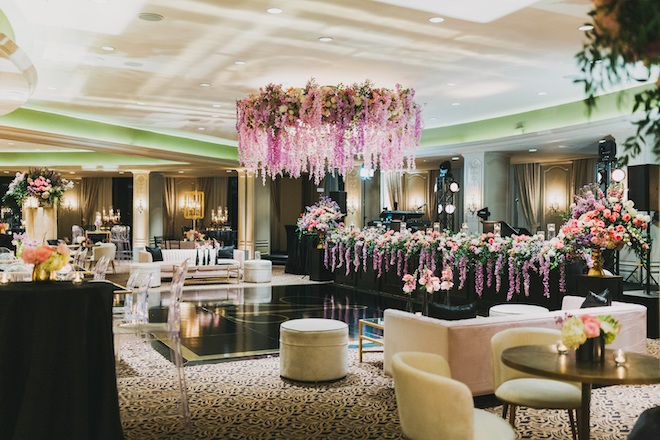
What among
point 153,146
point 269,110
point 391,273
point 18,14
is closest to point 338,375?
point 269,110

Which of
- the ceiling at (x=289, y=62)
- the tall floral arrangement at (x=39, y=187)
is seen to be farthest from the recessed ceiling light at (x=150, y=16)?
the tall floral arrangement at (x=39, y=187)

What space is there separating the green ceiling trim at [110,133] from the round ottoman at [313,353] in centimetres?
790

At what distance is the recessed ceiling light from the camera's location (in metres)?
5.58

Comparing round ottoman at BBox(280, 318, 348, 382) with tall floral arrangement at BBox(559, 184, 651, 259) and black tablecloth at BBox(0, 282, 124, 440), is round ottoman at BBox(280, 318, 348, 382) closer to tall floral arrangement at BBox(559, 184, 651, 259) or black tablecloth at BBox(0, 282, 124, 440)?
black tablecloth at BBox(0, 282, 124, 440)

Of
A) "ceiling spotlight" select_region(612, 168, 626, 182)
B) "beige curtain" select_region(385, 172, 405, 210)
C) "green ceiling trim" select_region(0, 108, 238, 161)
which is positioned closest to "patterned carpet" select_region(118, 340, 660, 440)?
"ceiling spotlight" select_region(612, 168, 626, 182)

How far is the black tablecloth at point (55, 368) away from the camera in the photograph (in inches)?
132

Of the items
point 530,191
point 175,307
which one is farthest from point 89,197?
point 175,307

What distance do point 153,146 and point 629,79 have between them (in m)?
12.6

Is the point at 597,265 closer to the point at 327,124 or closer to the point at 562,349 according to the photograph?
the point at 327,124

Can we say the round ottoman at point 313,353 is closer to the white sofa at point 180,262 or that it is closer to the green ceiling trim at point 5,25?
the green ceiling trim at point 5,25

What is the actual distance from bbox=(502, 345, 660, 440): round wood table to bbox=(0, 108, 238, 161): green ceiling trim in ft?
33.0

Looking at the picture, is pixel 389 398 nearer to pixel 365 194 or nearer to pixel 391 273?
pixel 391 273

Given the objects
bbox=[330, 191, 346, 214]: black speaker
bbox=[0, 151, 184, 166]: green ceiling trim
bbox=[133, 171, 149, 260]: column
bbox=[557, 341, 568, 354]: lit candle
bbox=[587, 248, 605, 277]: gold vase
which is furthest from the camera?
bbox=[133, 171, 149, 260]: column

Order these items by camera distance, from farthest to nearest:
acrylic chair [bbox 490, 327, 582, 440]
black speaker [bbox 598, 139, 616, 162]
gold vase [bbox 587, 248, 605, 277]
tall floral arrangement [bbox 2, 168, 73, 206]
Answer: tall floral arrangement [bbox 2, 168, 73, 206] → black speaker [bbox 598, 139, 616, 162] → gold vase [bbox 587, 248, 605, 277] → acrylic chair [bbox 490, 327, 582, 440]
